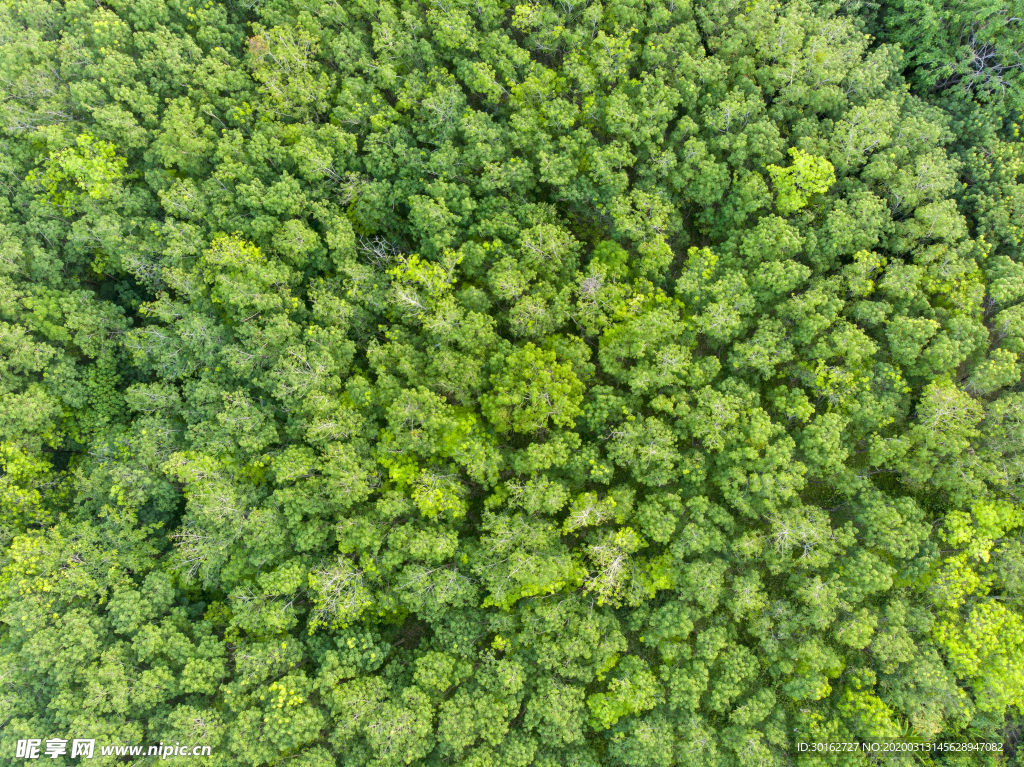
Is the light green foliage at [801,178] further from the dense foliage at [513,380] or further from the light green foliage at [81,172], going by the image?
the light green foliage at [81,172]

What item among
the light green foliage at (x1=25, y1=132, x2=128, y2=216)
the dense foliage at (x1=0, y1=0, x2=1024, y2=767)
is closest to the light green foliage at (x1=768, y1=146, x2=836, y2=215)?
the dense foliage at (x1=0, y1=0, x2=1024, y2=767)

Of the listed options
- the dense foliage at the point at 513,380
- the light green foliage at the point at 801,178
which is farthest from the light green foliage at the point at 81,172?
the light green foliage at the point at 801,178

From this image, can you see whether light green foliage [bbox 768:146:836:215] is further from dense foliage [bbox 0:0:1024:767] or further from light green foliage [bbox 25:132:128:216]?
light green foliage [bbox 25:132:128:216]

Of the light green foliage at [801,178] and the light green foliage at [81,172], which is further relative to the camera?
the light green foliage at [81,172]

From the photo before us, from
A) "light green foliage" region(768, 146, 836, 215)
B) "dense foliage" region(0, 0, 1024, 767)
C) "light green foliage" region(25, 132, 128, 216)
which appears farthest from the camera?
"light green foliage" region(25, 132, 128, 216)

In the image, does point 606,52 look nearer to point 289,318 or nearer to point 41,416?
point 289,318

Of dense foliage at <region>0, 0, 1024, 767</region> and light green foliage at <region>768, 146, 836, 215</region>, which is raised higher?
light green foliage at <region>768, 146, 836, 215</region>

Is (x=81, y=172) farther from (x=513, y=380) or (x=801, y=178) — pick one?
(x=801, y=178)

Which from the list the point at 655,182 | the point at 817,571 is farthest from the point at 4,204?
the point at 817,571
